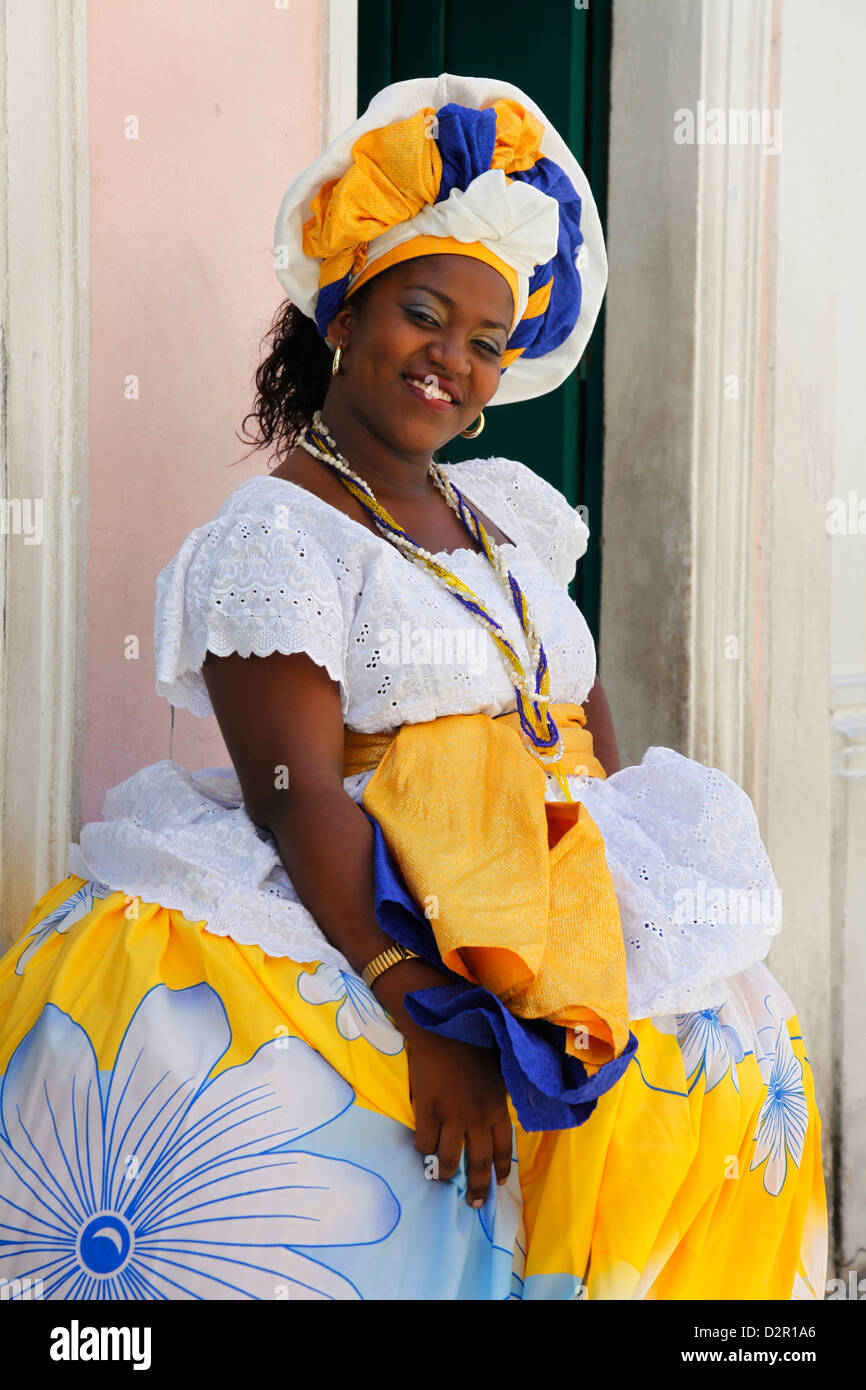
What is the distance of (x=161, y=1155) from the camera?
1305 mm

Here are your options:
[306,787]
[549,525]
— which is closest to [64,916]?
[306,787]

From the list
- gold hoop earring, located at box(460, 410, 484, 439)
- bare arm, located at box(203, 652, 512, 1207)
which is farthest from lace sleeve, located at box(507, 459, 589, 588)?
bare arm, located at box(203, 652, 512, 1207)

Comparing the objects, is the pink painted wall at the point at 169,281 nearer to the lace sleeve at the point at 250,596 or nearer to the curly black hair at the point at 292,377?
the curly black hair at the point at 292,377

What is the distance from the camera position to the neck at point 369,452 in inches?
71.9

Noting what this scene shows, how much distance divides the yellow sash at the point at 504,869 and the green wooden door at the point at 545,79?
1504 mm

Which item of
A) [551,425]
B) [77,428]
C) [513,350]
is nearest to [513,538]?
[513,350]

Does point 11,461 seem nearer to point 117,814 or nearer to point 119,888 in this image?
→ point 117,814

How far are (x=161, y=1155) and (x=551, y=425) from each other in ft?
7.03

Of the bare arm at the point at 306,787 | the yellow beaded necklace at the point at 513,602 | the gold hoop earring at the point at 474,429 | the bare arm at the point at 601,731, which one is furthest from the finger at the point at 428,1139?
the gold hoop earring at the point at 474,429

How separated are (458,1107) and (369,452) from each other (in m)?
0.93

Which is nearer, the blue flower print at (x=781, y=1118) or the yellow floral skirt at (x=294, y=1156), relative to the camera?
the yellow floral skirt at (x=294, y=1156)

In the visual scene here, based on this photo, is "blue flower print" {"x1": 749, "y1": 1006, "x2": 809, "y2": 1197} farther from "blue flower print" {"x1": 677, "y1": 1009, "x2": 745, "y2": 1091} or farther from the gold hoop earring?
the gold hoop earring

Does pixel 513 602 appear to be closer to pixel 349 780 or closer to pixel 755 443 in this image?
pixel 349 780

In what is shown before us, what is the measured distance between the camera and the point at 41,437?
1.93 meters
